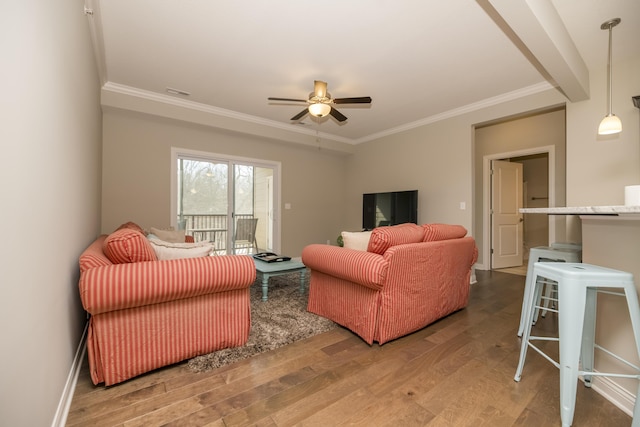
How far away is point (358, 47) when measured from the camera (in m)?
2.65

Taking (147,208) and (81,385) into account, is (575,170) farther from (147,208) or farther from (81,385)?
(147,208)

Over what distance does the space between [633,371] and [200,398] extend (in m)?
2.31

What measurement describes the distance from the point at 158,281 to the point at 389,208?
13.6 ft

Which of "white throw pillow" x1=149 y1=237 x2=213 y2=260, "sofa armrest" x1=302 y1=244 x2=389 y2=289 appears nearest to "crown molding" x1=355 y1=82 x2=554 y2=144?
"sofa armrest" x1=302 y1=244 x2=389 y2=289

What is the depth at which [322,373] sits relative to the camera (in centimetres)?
172

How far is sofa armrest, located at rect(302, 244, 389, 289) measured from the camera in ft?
6.25

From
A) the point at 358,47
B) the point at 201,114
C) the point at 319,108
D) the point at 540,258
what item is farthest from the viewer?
the point at 201,114

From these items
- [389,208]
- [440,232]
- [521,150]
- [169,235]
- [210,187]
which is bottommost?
[169,235]

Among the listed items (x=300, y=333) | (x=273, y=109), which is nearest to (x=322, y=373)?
(x=300, y=333)

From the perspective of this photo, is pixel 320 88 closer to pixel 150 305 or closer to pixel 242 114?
pixel 242 114

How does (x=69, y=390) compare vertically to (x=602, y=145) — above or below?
below

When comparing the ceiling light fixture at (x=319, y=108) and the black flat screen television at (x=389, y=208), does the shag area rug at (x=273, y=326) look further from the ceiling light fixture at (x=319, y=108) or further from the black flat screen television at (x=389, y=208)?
the black flat screen television at (x=389, y=208)

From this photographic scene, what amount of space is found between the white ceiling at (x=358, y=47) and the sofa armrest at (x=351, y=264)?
5.85 feet

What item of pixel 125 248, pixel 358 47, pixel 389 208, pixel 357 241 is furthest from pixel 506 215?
pixel 125 248
